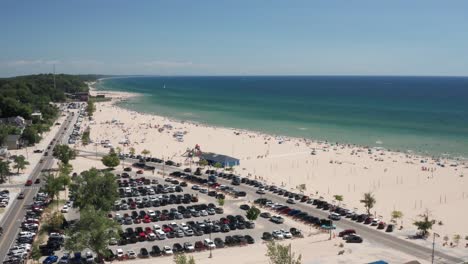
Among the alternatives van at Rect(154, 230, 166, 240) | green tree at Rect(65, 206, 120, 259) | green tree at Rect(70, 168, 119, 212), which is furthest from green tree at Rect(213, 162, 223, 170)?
green tree at Rect(65, 206, 120, 259)

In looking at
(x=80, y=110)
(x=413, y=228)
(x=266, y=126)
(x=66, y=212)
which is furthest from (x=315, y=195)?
(x=80, y=110)

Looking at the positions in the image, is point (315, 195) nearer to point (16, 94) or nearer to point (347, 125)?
point (347, 125)

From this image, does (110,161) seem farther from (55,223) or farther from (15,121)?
(15,121)

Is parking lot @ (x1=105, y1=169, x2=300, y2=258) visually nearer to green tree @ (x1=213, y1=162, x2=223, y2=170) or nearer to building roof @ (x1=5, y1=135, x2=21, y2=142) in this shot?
green tree @ (x1=213, y1=162, x2=223, y2=170)

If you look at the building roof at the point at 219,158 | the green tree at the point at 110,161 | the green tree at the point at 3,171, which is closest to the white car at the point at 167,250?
the green tree at the point at 110,161

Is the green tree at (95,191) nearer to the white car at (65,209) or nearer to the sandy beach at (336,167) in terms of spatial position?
the white car at (65,209)

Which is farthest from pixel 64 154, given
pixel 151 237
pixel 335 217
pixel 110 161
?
pixel 335 217
